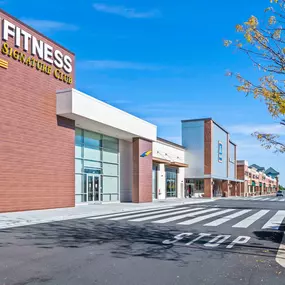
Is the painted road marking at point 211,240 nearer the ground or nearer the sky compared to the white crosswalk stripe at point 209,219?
nearer the sky

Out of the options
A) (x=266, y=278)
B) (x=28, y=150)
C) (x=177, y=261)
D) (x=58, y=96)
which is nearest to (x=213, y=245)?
(x=177, y=261)

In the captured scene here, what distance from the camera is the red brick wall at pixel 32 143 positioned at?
1934 cm

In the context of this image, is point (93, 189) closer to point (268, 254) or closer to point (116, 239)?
point (116, 239)

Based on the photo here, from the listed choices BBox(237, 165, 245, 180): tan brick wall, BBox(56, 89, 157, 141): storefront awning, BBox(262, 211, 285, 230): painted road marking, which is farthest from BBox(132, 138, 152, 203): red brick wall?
BBox(237, 165, 245, 180): tan brick wall

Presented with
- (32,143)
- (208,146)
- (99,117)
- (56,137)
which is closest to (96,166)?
(99,117)

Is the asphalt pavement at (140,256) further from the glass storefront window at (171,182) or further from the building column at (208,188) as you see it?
the building column at (208,188)

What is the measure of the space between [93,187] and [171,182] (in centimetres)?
2024

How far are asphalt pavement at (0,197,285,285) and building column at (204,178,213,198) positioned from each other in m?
40.8

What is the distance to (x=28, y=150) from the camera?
2073 cm

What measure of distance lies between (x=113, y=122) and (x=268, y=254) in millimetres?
19967
